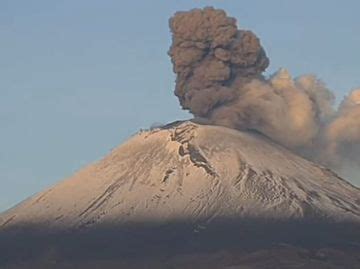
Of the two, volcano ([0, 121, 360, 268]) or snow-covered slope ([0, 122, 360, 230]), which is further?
snow-covered slope ([0, 122, 360, 230])

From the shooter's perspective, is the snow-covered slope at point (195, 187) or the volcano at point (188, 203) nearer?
the volcano at point (188, 203)

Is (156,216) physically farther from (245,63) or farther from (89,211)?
(245,63)

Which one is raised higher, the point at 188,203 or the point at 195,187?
the point at 195,187

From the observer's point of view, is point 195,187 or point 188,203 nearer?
point 188,203

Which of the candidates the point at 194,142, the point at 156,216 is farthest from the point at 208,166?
the point at 156,216
